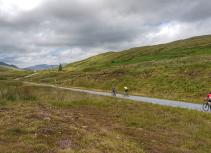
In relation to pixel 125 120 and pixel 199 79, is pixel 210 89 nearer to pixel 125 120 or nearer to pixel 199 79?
pixel 199 79

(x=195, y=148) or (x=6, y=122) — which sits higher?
(x=6, y=122)

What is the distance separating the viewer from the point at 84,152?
1146 centimetres

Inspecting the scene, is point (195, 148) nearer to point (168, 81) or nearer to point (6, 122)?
point (6, 122)

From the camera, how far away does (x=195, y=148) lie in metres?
14.8

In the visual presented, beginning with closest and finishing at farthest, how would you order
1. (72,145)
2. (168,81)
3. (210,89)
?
(72,145), (210,89), (168,81)

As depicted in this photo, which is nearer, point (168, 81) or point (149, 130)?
point (149, 130)

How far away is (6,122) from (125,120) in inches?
331

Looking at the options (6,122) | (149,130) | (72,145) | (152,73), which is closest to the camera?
(72,145)

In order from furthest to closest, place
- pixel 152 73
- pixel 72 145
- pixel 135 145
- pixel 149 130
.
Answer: pixel 152 73 < pixel 149 130 < pixel 135 145 < pixel 72 145

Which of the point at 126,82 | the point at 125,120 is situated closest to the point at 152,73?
the point at 126,82

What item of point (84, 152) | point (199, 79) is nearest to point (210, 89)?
point (199, 79)

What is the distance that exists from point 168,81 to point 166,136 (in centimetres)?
4703

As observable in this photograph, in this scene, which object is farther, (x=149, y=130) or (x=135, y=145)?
(x=149, y=130)

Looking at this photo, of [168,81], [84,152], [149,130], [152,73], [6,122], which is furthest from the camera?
[152,73]
